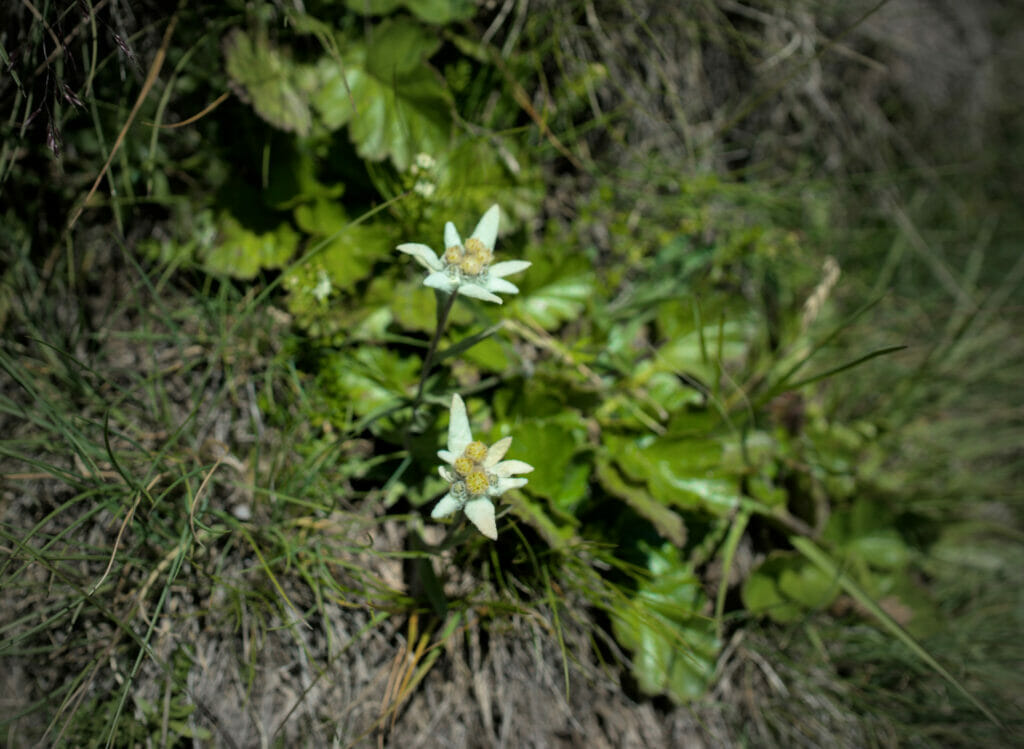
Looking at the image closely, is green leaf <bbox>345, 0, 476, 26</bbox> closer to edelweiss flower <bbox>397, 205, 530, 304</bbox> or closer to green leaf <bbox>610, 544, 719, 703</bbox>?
edelweiss flower <bbox>397, 205, 530, 304</bbox>

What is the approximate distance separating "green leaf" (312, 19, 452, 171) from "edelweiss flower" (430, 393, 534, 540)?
1034 mm

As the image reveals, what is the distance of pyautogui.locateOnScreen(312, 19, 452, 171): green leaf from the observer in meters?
1.96

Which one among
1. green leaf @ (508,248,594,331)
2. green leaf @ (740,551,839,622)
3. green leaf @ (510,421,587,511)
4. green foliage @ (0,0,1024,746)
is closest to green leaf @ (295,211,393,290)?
green foliage @ (0,0,1024,746)

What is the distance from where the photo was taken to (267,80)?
1861 mm

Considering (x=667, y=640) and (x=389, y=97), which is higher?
(x=389, y=97)

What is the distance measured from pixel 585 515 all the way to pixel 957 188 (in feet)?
10.5

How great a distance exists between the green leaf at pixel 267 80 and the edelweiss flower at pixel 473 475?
112cm

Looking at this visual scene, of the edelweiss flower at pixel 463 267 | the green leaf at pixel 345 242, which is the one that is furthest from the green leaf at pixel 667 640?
the green leaf at pixel 345 242

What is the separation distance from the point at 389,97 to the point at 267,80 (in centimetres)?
38

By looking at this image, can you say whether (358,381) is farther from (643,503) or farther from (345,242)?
(643,503)

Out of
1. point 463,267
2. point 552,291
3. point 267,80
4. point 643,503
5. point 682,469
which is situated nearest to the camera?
point 463,267

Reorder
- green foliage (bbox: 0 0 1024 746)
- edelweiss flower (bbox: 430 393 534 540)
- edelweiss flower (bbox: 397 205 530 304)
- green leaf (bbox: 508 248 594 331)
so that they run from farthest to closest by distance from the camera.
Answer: green leaf (bbox: 508 248 594 331)
green foliage (bbox: 0 0 1024 746)
edelweiss flower (bbox: 397 205 530 304)
edelweiss flower (bbox: 430 393 534 540)

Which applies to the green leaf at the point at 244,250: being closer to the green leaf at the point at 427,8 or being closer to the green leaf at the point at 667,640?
the green leaf at the point at 427,8

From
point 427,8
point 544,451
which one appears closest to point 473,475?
point 544,451
